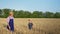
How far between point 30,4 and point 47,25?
435 millimetres

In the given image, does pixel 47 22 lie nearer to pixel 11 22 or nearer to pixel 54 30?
pixel 54 30

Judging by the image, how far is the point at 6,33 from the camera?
2.69 metres

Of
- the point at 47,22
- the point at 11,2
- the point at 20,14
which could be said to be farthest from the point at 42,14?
the point at 11,2

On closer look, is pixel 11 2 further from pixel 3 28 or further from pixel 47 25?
pixel 47 25

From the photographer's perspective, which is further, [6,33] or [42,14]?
[42,14]

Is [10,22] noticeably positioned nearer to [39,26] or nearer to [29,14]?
[29,14]

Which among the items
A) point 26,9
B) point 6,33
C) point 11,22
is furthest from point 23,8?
point 6,33

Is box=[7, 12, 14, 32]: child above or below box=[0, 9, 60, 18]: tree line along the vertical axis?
below

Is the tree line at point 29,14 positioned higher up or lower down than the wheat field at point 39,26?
higher up

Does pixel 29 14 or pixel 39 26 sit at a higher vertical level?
pixel 29 14

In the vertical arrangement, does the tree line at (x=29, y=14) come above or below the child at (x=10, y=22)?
above

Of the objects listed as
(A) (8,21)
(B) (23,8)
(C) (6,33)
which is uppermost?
(B) (23,8)

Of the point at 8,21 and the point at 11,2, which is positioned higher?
the point at 11,2

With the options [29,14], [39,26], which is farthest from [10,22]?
[39,26]
